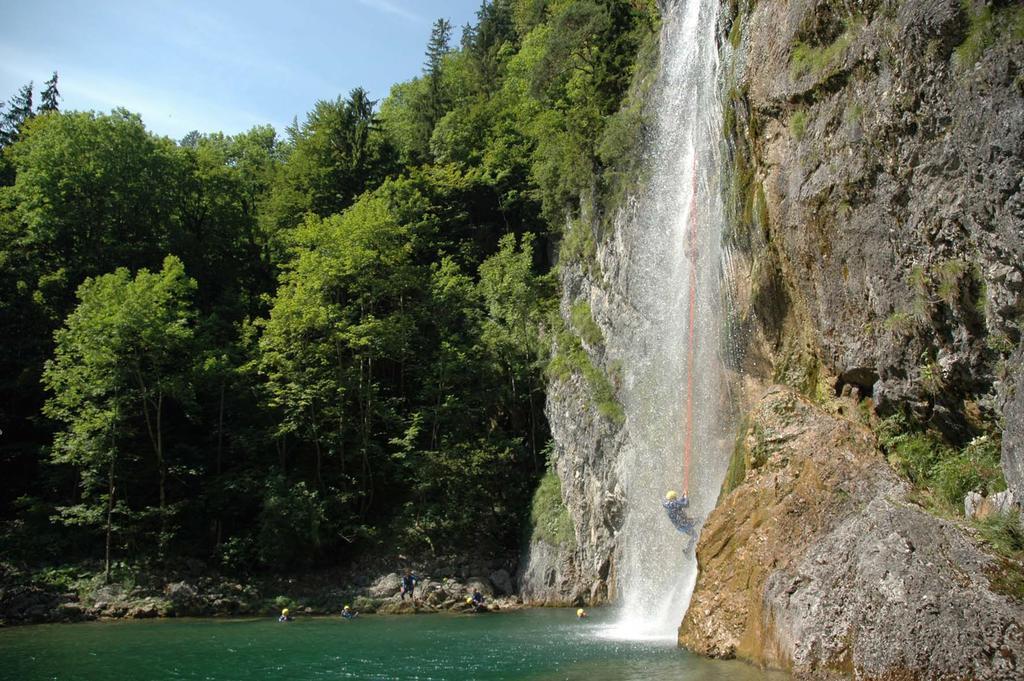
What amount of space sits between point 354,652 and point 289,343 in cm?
1596

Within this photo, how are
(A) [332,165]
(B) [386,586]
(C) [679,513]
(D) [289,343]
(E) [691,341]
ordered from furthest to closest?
(A) [332,165]
(D) [289,343]
(B) [386,586]
(E) [691,341]
(C) [679,513]

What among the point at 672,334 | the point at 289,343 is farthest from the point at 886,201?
the point at 289,343

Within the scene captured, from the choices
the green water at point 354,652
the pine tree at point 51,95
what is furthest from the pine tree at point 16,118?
the green water at point 354,652

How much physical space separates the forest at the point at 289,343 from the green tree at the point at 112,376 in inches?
3.9

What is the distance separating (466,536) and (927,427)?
18618mm

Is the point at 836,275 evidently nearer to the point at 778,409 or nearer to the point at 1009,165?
the point at 778,409

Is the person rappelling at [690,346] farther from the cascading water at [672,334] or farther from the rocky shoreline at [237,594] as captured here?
the rocky shoreline at [237,594]

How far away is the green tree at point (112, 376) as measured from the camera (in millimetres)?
25797

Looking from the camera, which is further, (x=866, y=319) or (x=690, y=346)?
(x=690, y=346)

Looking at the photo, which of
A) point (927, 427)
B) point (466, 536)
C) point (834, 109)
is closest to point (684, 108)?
point (834, 109)

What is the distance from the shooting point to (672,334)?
2014cm

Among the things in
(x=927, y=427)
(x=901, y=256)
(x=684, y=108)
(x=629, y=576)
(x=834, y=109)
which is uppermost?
(x=684, y=108)

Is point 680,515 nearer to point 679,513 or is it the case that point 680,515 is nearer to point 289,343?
point 679,513

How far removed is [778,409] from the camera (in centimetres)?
1360
